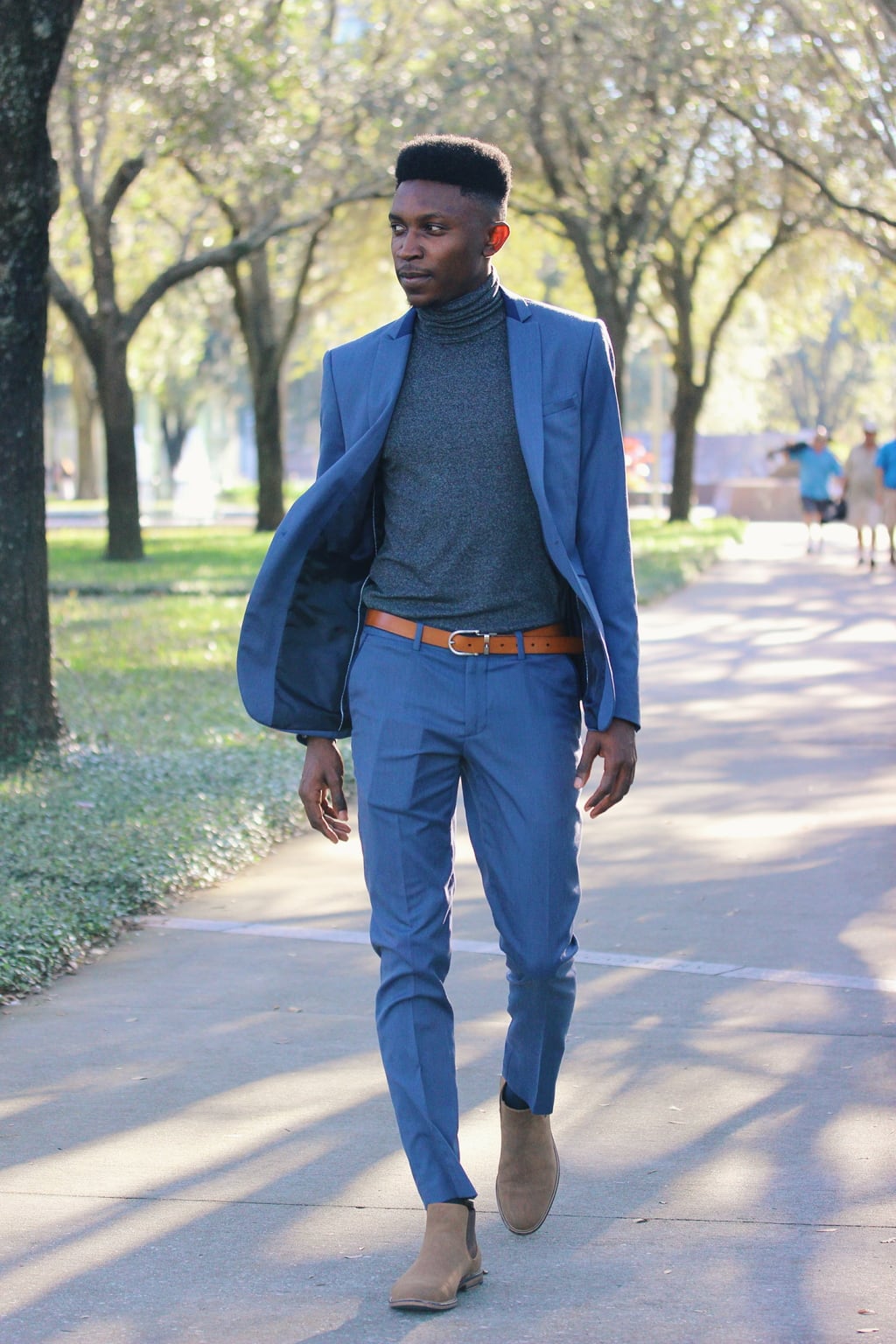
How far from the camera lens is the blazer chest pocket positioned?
362 cm

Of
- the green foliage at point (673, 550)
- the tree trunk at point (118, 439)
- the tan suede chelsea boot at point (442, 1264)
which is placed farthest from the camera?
the tree trunk at point (118, 439)

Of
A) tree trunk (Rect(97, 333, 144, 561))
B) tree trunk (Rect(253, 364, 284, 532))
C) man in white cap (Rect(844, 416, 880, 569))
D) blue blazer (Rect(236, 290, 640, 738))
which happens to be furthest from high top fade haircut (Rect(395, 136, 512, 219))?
tree trunk (Rect(253, 364, 284, 532))

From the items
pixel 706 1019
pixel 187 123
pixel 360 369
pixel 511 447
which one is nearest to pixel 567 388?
pixel 511 447

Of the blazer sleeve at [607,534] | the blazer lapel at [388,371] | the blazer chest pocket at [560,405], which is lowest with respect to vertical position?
the blazer sleeve at [607,534]

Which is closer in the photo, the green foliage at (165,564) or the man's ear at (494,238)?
the man's ear at (494,238)

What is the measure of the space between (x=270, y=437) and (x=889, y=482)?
11281 millimetres

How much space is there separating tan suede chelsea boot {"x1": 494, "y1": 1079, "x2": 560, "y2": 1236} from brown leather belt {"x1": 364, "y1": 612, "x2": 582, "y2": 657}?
872 mm

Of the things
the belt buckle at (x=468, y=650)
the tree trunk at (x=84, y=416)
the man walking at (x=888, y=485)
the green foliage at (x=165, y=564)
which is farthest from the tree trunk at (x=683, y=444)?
the belt buckle at (x=468, y=650)

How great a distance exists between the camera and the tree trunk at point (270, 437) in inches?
1187

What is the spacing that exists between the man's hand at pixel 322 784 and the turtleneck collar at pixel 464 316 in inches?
32.1

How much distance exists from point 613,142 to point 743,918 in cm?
1998

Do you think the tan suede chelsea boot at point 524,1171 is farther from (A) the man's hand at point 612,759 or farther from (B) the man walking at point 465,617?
(A) the man's hand at point 612,759

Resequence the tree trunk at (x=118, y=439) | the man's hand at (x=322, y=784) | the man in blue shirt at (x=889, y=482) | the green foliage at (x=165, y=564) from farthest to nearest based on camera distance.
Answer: the tree trunk at (x=118, y=439) < the man in blue shirt at (x=889, y=482) < the green foliage at (x=165, y=564) < the man's hand at (x=322, y=784)

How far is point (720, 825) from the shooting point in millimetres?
8094
